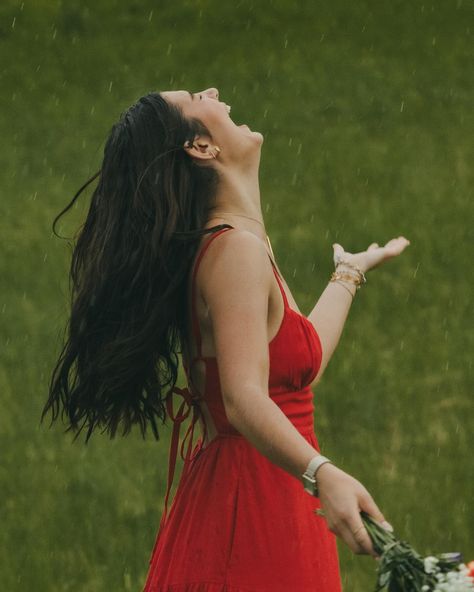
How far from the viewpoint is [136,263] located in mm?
3258

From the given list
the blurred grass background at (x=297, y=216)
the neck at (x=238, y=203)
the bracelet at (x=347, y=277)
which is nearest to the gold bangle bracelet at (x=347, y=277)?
the bracelet at (x=347, y=277)

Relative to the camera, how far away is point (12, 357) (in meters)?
7.54

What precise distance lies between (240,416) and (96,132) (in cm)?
644

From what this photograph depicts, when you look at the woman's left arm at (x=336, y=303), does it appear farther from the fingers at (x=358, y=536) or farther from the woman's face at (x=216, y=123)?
the fingers at (x=358, y=536)

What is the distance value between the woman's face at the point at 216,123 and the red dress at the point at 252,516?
40 cm

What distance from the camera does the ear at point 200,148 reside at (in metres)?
3.41

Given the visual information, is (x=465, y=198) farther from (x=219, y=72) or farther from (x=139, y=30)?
(x=139, y=30)

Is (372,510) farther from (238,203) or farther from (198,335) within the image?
(238,203)

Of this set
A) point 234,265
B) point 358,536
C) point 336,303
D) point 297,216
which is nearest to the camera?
point 358,536

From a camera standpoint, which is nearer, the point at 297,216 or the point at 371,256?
the point at 371,256

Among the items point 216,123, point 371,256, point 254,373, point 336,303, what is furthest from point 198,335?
point 371,256

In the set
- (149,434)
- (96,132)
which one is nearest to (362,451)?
(149,434)

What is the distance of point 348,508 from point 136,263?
94 centimetres

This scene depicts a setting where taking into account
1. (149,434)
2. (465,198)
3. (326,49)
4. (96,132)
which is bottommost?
(149,434)
